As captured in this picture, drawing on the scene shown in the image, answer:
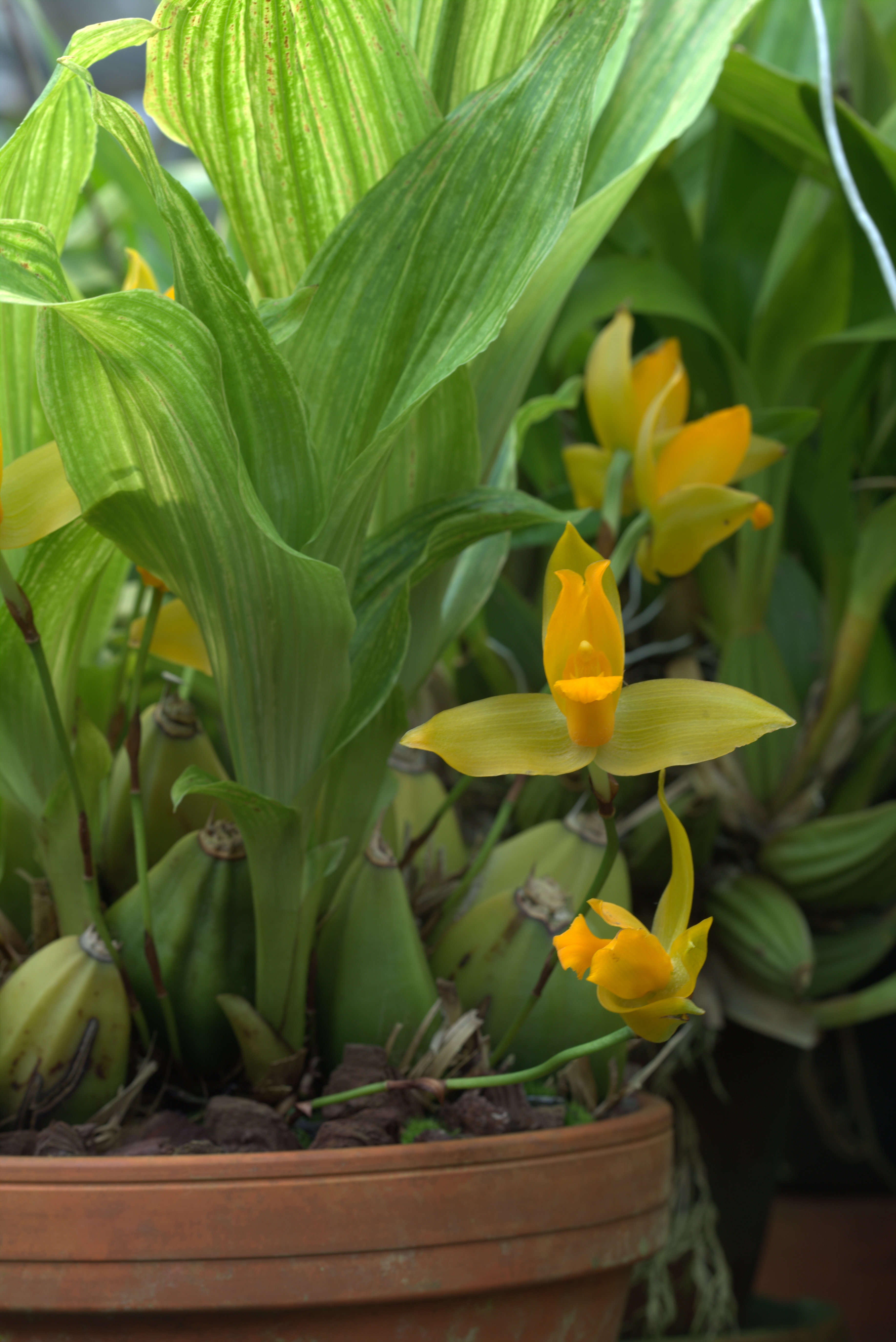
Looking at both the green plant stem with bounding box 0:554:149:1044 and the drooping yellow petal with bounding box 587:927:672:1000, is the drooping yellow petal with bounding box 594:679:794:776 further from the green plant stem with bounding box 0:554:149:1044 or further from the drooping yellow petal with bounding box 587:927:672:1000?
the green plant stem with bounding box 0:554:149:1044

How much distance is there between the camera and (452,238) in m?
0.37

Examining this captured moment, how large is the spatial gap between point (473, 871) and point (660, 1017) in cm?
A: 19

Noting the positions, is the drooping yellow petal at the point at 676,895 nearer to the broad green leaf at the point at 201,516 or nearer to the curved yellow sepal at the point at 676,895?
the curved yellow sepal at the point at 676,895

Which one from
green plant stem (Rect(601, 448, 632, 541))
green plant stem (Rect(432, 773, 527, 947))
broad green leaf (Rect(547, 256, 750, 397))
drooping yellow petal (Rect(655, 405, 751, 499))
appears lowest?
green plant stem (Rect(432, 773, 527, 947))

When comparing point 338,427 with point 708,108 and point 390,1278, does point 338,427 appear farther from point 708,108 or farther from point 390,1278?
point 708,108

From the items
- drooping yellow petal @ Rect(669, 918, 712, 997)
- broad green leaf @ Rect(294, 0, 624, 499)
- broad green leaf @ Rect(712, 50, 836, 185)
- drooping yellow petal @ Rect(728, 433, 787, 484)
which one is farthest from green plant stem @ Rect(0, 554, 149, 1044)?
broad green leaf @ Rect(712, 50, 836, 185)

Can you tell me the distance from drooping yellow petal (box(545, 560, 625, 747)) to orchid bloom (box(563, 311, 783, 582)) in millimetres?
163

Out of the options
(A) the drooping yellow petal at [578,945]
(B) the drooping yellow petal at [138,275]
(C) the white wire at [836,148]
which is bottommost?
(A) the drooping yellow petal at [578,945]

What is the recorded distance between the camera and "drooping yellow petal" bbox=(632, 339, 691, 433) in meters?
0.53

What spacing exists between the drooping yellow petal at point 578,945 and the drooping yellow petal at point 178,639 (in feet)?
0.74

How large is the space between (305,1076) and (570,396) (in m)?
0.35

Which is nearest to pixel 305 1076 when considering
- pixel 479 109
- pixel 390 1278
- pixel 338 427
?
pixel 390 1278

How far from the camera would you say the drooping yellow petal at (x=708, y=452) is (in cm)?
49

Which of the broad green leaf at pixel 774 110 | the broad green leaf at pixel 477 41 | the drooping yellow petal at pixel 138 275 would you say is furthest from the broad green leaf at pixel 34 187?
the broad green leaf at pixel 774 110
